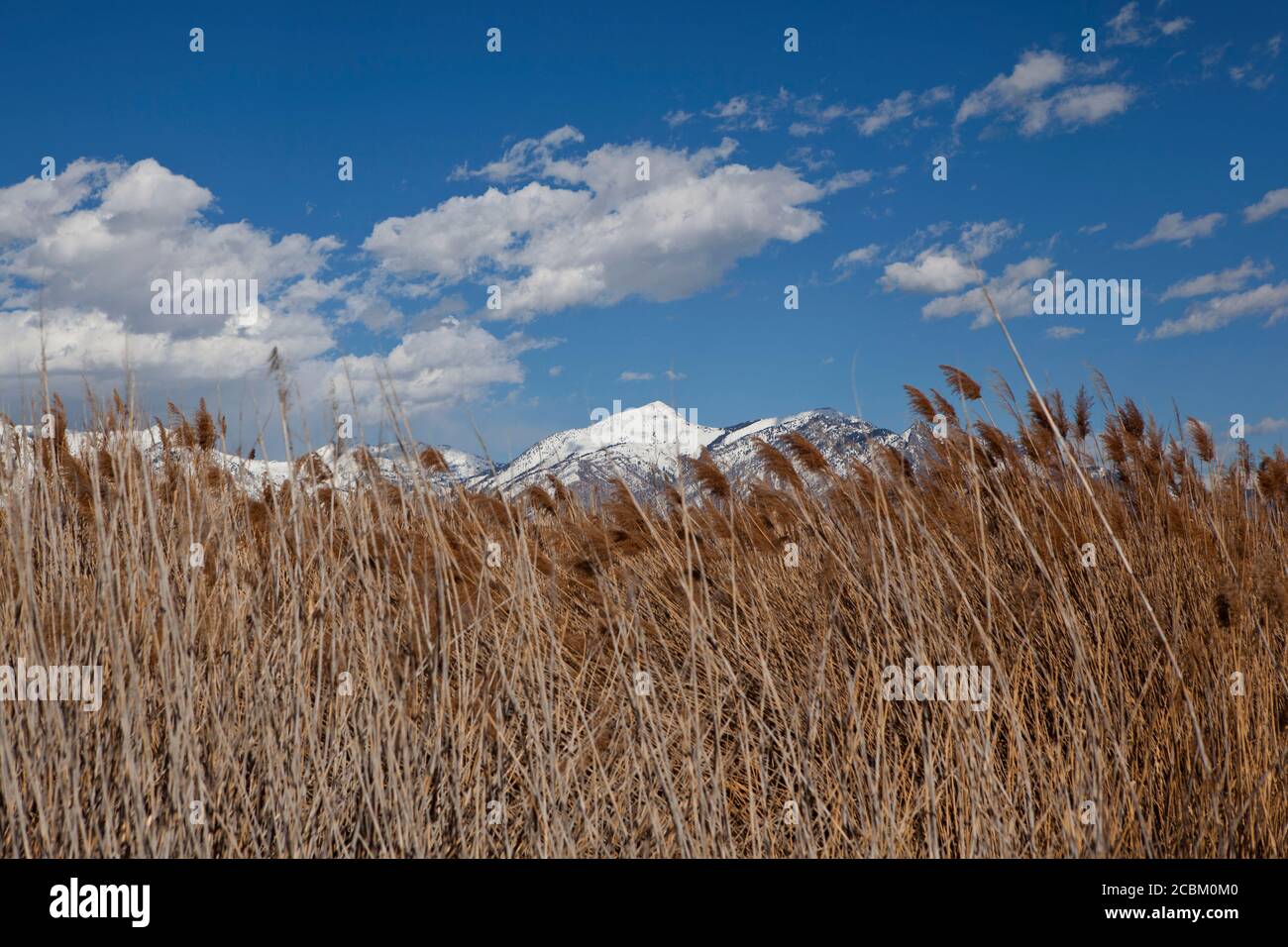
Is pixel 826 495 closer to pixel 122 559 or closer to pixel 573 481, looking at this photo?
pixel 573 481

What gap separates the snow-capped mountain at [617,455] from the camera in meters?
3.55

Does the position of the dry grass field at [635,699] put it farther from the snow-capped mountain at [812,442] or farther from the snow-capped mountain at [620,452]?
the snow-capped mountain at [812,442]

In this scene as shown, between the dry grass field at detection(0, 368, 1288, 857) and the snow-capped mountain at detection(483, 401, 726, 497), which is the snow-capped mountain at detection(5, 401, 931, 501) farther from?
the dry grass field at detection(0, 368, 1288, 857)

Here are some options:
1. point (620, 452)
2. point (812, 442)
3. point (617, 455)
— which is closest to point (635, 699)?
point (617, 455)

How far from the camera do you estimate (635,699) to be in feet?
7.62

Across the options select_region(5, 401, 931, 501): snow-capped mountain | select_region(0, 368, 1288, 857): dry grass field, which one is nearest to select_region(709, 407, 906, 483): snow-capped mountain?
select_region(5, 401, 931, 501): snow-capped mountain

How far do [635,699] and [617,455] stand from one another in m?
2.42

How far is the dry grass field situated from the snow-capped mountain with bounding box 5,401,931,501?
0.33 metres

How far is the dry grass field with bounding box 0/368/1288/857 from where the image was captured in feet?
7.34

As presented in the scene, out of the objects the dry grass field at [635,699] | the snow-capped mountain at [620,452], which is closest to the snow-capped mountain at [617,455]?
the snow-capped mountain at [620,452]

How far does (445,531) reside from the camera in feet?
12.4

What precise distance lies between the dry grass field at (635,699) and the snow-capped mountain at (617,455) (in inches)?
12.9
